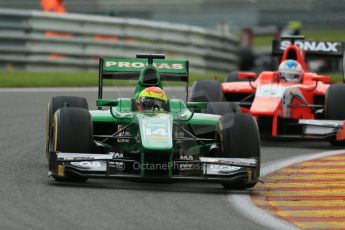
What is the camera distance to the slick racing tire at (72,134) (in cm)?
1065

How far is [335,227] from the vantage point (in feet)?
29.1

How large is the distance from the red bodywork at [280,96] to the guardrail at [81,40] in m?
8.47

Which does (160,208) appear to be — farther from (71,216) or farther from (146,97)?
(146,97)

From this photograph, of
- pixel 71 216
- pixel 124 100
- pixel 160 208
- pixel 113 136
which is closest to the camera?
pixel 71 216

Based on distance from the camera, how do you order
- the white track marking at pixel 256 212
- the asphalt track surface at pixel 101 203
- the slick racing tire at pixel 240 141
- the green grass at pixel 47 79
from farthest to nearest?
the green grass at pixel 47 79
the slick racing tire at pixel 240 141
the white track marking at pixel 256 212
the asphalt track surface at pixel 101 203

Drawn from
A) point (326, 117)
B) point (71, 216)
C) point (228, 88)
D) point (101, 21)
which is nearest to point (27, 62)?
point (101, 21)

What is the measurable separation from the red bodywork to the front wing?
14.9 ft

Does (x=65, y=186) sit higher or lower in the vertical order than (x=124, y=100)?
lower

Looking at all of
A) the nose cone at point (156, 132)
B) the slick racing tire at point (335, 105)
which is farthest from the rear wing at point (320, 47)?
the nose cone at point (156, 132)

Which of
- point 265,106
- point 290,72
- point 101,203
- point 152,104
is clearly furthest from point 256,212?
point 290,72

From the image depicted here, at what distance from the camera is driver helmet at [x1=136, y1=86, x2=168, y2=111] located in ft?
37.8

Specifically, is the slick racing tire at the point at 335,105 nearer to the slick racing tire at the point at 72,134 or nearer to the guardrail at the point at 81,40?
the slick racing tire at the point at 72,134

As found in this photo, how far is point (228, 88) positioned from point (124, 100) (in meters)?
5.10

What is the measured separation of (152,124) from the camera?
10695mm
